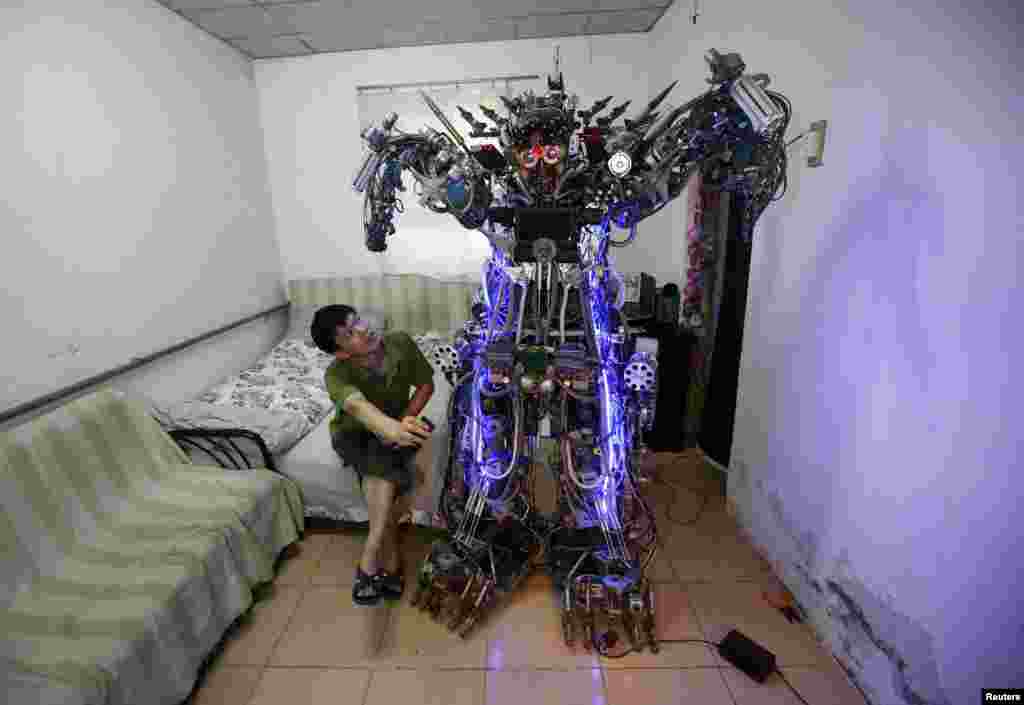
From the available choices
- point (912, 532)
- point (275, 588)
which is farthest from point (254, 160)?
point (912, 532)

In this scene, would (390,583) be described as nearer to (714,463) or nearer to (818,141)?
(714,463)

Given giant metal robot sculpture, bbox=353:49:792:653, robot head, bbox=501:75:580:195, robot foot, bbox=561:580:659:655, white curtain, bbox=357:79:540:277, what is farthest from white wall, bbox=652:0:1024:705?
white curtain, bbox=357:79:540:277

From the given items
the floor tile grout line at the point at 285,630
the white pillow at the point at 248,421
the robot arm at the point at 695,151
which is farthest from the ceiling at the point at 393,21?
the floor tile grout line at the point at 285,630

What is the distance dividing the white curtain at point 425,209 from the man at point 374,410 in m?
1.60

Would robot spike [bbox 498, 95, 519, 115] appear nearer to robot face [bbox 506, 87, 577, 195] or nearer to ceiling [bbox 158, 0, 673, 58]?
robot face [bbox 506, 87, 577, 195]

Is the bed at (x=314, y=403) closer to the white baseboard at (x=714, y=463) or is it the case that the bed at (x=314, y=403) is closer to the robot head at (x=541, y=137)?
the robot head at (x=541, y=137)

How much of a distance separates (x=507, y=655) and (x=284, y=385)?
1.94 metres

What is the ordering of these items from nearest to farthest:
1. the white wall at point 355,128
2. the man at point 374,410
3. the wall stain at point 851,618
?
the wall stain at point 851,618 → the man at point 374,410 → the white wall at point 355,128

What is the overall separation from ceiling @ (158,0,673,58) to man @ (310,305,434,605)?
72.6 inches

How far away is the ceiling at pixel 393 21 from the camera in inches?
96.9

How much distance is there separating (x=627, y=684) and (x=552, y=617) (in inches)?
12.9

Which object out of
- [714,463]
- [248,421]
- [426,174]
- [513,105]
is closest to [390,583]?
[248,421]

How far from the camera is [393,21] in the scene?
2.66 metres

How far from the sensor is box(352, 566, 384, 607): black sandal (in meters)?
1.62
